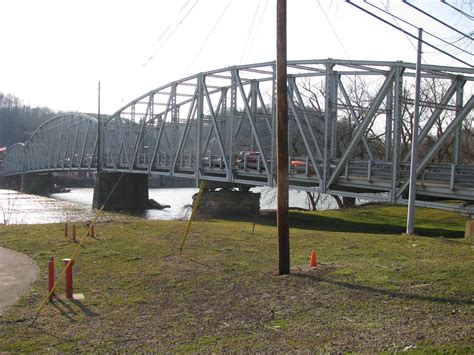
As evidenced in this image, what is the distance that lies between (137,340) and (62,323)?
1551 millimetres

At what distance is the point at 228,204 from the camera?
40.8 metres

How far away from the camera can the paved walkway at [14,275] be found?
9.78 meters

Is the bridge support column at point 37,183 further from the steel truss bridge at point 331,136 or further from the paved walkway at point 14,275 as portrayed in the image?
the paved walkway at point 14,275

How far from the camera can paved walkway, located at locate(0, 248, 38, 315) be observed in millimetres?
9777

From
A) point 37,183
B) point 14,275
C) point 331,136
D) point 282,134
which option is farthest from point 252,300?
point 37,183

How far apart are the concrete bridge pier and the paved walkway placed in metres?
25.4

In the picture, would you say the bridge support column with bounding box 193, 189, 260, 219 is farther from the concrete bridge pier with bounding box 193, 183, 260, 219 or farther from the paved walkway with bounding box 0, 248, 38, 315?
the paved walkway with bounding box 0, 248, 38, 315

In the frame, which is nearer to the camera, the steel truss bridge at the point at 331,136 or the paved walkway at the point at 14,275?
the paved walkway at the point at 14,275

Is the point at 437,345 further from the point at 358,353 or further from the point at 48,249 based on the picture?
the point at 48,249

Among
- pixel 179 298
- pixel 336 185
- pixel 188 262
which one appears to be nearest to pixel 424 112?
pixel 336 185

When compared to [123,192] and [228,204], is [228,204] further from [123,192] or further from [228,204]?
[123,192]

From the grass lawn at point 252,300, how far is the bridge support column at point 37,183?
96254 mm

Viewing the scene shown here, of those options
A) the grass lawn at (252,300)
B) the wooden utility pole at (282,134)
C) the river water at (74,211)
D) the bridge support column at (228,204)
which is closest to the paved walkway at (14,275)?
the grass lawn at (252,300)

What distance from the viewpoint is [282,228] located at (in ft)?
35.2
